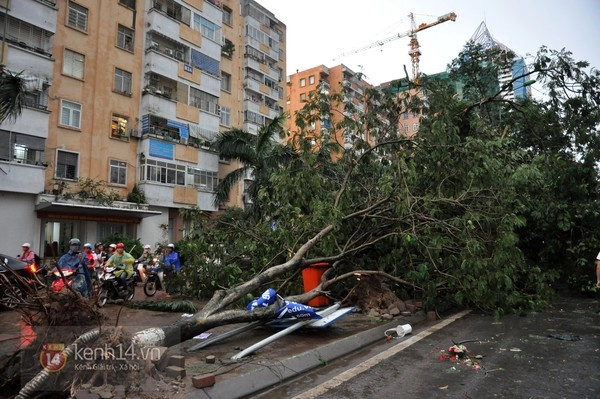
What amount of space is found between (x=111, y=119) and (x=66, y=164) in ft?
11.9

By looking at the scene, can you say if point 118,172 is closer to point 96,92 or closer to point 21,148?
point 96,92

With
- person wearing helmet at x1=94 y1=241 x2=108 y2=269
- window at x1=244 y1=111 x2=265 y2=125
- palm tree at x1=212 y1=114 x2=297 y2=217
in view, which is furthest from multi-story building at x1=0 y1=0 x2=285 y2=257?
person wearing helmet at x1=94 y1=241 x2=108 y2=269

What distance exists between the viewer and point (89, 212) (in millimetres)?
20422


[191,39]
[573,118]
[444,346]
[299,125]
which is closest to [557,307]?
[444,346]

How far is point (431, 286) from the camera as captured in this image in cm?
801

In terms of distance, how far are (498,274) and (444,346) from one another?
2.48 m

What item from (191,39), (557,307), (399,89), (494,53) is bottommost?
(557,307)

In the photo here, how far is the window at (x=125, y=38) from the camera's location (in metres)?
23.9

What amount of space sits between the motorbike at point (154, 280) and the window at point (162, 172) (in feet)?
43.8

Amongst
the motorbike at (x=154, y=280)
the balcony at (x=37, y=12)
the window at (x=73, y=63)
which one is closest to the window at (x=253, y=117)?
the window at (x=73, y=63)

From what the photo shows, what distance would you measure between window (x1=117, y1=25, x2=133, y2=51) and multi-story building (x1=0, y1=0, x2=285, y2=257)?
0.21 feet

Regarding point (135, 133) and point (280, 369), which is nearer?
point (280, 369)

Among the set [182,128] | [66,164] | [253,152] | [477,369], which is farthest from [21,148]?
[477,369]

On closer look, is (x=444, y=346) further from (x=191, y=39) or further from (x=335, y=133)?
(x=191, y=39)
